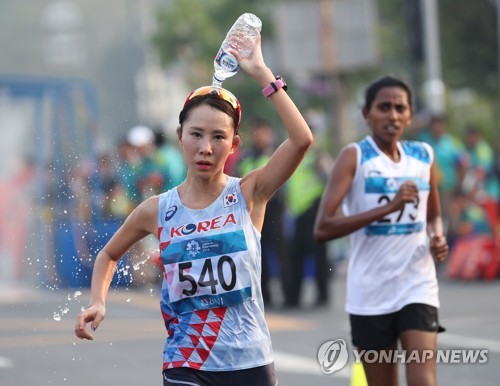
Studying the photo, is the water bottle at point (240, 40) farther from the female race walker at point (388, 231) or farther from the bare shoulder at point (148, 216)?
the female race walker at point (388, 231)

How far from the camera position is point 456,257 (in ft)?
57.0

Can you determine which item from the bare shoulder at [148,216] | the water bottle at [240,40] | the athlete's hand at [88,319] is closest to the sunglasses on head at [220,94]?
the water bottle at [240,40]

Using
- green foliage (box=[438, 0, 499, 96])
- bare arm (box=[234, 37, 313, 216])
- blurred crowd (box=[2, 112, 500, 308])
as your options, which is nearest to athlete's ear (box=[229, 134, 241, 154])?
bare arm (box=[234, 37, 313, 216])

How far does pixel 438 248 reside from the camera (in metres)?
6.85

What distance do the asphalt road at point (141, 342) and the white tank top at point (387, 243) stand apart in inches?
45.4

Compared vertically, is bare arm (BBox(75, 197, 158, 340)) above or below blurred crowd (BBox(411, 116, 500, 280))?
below

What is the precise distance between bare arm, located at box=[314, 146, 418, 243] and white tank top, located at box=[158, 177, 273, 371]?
4.91ft

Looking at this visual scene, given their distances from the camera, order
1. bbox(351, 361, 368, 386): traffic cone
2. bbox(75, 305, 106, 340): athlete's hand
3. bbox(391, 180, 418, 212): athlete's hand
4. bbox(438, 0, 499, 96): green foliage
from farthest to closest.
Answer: bbox(438, 0, 499, 96): green foliage < bbox(351, 361, 368, 386): traffic cone < bbox(391, 180, 418, 212): athlete's hand < bbox(75, 305, 106, 340): athlete's hand

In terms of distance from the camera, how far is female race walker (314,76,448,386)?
6.68 meters

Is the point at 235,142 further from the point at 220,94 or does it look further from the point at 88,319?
the point at 88,319

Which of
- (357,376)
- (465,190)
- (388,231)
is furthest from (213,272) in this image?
(465,190)

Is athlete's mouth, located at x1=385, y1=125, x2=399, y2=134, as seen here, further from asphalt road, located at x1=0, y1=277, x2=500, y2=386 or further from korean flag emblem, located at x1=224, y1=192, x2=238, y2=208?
korean flag emblem, located at x1=224, y1=192, x2=238, y2=208

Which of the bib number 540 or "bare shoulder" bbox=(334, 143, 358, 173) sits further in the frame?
"bare shoulder" bbox=(334, 143, 358, 173)

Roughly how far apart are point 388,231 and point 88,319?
6.68 ft
